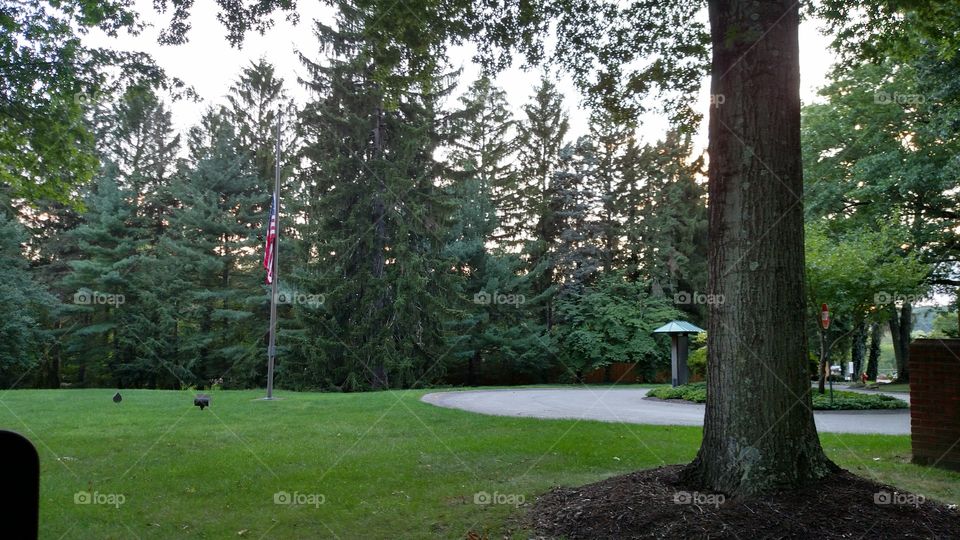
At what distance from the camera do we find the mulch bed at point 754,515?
14.2ft

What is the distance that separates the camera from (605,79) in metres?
8.40

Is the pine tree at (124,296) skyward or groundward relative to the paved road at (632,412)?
skyward

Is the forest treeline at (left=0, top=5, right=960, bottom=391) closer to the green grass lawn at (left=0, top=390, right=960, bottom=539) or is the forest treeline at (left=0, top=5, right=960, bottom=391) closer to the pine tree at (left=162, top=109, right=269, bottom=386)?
the pine tree at (left=162, top=109, right=269, bottom=386)

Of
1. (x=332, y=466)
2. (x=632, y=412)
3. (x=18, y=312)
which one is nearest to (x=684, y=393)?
(x=632, y=412)

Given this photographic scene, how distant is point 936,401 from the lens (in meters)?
7.30

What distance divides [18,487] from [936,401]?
8922 mm

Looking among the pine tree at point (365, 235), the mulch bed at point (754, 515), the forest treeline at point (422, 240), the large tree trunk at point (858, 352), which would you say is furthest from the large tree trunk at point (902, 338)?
the mulch bed at point (754, 515)

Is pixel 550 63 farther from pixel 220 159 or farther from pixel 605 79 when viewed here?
pixel 220 159

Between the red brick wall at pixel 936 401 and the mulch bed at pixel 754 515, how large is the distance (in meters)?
2.77

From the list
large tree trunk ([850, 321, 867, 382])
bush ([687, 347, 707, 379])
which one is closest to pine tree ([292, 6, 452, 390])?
bush ([687, 347, 707, 379])

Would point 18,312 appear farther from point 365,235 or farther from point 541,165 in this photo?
point 541,165

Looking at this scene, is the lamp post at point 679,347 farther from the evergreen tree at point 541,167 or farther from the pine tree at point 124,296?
the pine tree at point 124,296

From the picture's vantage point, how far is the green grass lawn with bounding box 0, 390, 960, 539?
522cm

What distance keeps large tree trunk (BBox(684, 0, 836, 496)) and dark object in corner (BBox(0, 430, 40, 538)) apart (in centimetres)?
510
